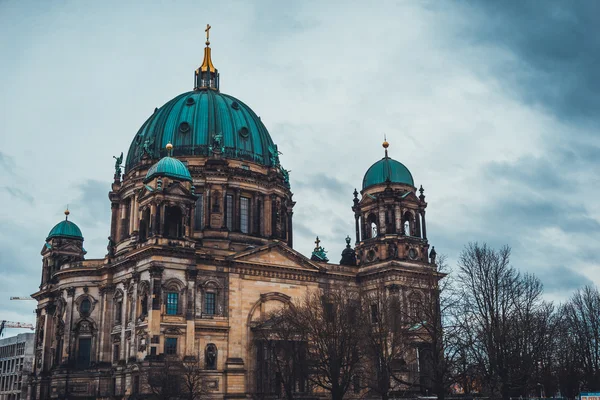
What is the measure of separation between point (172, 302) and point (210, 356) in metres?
6.10

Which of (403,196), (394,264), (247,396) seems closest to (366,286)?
(394,264)

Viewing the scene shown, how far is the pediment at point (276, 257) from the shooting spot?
214ft

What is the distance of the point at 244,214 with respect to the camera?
74.3 meters

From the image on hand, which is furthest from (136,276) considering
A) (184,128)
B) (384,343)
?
(384,343)

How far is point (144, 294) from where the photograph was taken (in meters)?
59.7

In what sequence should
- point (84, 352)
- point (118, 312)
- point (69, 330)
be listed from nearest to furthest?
1. point (118, 312)
2. point (69, 330)
3. point (84, 352)

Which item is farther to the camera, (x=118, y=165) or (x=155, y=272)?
(x=118, y=165)

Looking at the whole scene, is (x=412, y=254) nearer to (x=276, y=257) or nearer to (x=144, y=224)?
(x=276, y=257)

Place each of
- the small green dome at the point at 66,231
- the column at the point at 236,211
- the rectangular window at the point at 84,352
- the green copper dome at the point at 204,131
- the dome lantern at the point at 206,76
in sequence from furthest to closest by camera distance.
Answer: the dome lantern at the point at 206,76 < the small green dome at the point at 66,231 < the green copper dome at the point at 204,131 < the column at the point at 236,211 < the rectangular window at the point at 84,352

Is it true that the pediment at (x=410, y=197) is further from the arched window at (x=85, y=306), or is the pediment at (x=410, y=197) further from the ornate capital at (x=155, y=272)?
the arched window at (x=85, y=306)

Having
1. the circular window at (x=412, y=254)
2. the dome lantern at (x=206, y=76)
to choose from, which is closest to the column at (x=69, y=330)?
the dome lantern at (x=206, y=76)

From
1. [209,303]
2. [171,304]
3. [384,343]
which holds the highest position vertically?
[209,303]

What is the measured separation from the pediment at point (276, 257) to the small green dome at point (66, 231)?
82.0ft

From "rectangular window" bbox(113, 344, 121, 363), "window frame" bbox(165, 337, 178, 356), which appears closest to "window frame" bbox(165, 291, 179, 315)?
"window frame" bbox(165, 337, 178, 356)
